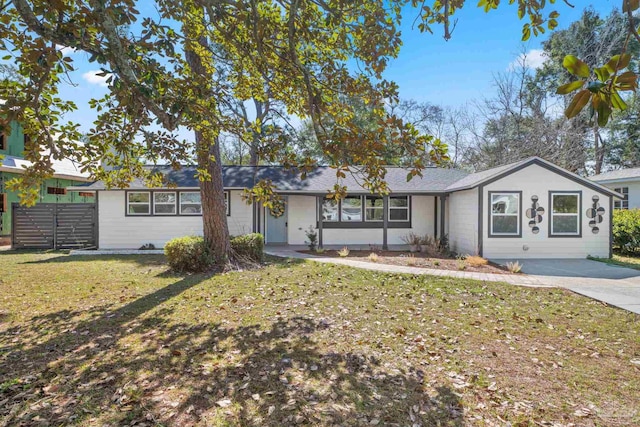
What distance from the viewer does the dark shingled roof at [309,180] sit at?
565 inches

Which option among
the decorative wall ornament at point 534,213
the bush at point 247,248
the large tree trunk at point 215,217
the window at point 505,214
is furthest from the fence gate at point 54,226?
the decorative wall ornament at point 534,213

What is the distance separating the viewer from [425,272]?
940cm

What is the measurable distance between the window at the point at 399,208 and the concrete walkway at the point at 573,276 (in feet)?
15.1

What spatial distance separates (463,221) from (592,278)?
15.8ft

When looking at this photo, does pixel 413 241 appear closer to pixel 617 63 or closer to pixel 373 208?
pixel 373 208

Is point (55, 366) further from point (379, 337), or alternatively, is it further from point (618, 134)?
point (618, 134)

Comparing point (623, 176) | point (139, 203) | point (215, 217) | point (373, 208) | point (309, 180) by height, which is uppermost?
point (623, 176)

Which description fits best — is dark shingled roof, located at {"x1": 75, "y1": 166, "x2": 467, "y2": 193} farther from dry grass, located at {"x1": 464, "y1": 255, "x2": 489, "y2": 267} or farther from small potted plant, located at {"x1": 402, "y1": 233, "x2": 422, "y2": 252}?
dry grass, located at {"x1": 464, "y1": 255, "x2": 489, "y2": 267}

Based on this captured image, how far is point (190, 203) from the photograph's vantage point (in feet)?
48.8

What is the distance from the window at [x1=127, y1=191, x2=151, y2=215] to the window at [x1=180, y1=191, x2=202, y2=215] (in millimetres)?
1341

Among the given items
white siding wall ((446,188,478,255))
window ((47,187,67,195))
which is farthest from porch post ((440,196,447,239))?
window ((47,187,67,195))

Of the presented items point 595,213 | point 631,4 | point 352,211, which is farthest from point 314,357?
point 595,213

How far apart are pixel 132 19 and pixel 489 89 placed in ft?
81.9

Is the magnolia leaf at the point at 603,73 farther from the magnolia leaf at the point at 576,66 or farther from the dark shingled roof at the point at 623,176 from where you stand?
the dark shingled roof at the point at 623,176
